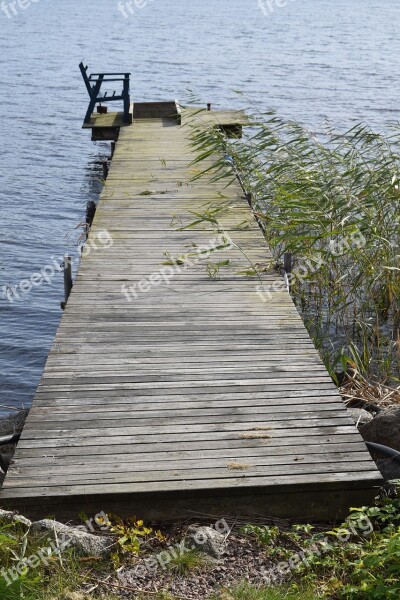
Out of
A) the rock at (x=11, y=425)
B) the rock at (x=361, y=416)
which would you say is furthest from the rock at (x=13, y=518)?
the rock at (x=361, y=416)

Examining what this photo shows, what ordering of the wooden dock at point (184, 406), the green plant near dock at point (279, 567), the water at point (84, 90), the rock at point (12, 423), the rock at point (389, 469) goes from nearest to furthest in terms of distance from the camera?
the green plant near dock at point (279, 567) < the wooden dock at point (184, 406) < the rock at point (389, 469) < the rock at point (12, 423) < the water at point (84, 90)

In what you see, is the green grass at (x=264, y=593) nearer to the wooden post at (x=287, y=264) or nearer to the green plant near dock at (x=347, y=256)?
the green plant near dock at (x=347, y=256)

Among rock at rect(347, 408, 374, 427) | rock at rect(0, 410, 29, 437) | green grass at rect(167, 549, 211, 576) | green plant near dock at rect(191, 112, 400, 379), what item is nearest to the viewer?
green grass at rect(167, 549, 211, 576)

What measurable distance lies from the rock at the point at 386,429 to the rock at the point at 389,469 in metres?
0.29

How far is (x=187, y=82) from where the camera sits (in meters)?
30.1

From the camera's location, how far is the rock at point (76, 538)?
13.3 ft

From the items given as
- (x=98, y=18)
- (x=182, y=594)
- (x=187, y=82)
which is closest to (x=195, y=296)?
(x=182, y=594)

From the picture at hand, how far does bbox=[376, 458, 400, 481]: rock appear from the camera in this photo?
4.96 metres

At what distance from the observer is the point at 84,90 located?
29.6m

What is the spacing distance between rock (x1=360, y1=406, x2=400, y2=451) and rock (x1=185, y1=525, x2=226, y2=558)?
160cm

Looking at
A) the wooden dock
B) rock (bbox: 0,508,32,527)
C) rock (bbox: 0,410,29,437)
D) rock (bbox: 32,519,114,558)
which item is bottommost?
rock (bbox: 0,410,29,437)

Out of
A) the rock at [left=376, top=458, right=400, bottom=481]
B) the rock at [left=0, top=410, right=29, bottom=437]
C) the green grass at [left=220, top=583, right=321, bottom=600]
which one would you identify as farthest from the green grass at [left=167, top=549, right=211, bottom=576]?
the rock at [left=0, top=410, right=29, bottom=437]

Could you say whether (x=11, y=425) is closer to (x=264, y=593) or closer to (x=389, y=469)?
(x=389, y=469)

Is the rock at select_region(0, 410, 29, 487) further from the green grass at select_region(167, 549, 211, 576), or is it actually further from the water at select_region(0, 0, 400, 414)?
the green grass at select_region(167, 549, 211, 576)
